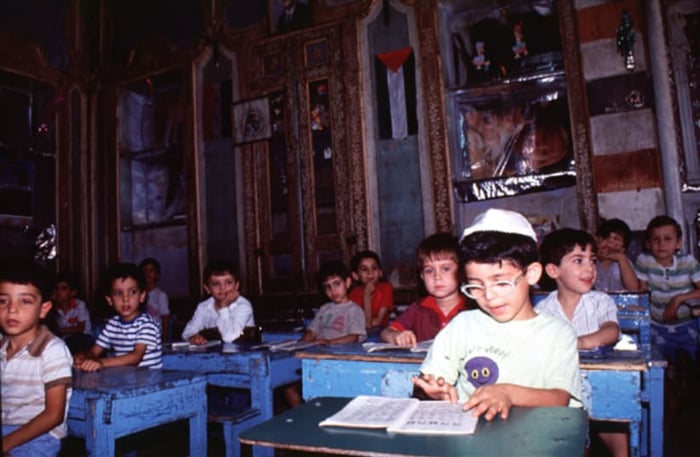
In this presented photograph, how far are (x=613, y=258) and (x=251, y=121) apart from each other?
4.54 meters

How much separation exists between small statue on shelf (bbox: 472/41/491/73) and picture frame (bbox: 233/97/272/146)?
2601mm

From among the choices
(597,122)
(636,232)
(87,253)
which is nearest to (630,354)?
(636,232)

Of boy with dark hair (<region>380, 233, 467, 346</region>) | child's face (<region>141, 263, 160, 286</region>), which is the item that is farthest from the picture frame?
boy with dark hair (<region>380, 233, 467, 346</region>)

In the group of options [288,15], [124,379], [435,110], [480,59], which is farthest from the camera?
[288,15]

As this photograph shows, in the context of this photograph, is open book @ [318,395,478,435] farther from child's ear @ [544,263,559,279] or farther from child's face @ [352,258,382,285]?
child's face @ [352,258,382,285]

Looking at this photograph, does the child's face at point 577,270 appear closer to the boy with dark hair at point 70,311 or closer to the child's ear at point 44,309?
the child's ear at point 44,309

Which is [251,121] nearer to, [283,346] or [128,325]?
[128,325]

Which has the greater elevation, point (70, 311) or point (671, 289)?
point (70, 311)

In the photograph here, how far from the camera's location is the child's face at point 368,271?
5520mm

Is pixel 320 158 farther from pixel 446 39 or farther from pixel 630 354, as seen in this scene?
pixel 630 354

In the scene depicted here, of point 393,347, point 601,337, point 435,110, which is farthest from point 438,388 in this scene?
point 435,110

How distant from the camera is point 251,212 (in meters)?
7.12

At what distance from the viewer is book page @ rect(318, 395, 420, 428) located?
1486mm

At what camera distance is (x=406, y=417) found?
1.51 metres
